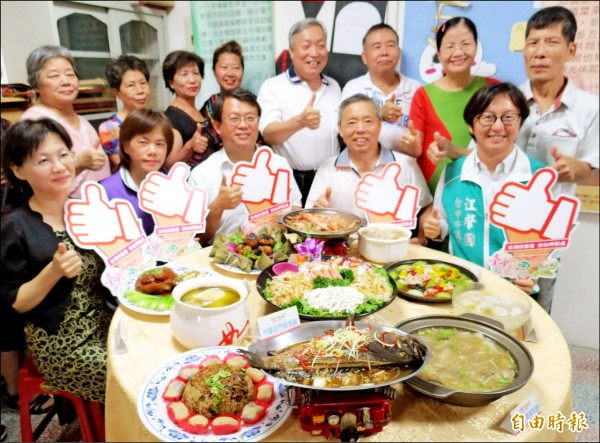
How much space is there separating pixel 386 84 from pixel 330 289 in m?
2.03

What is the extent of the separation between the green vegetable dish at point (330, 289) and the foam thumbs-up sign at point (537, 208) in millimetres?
765

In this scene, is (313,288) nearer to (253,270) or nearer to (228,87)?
(253,270)

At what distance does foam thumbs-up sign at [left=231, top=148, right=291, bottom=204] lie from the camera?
7.86 feet

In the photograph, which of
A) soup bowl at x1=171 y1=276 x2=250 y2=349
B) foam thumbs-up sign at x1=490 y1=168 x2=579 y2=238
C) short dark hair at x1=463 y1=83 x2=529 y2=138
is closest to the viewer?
soup bowl at x1=171 y1=276 x2=250 y2=349

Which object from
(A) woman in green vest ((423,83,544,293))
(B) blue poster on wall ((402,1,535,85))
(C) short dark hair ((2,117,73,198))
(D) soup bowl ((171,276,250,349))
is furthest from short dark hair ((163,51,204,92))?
(D) soup bowl ((171,276,250,349))

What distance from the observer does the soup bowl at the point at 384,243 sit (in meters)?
2.07

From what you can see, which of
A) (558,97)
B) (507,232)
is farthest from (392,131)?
(507,232)

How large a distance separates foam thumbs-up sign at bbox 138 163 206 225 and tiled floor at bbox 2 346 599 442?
4.97 feet

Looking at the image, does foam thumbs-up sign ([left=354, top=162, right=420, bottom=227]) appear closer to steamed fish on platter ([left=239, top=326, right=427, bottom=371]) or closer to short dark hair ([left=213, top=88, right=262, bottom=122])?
short dark hair ([left=213, top=88, right=262, bottom=122])

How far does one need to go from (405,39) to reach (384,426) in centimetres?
308

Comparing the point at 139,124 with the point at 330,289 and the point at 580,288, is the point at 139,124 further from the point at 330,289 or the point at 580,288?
the point at 580,288

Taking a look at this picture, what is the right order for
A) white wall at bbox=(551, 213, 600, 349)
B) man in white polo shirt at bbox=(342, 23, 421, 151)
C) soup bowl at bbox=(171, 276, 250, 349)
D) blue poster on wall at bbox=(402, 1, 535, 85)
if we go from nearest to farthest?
soup bowl at bbox=(171, 276, 250, 349) → man in white polo shirt at bbox=(342, 23, 421, 151) → blue poster on wall at bbox=(402, 1, 535, 85) → white wall at bbox=(551, 213, 600, 349)

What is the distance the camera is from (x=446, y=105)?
111 inches

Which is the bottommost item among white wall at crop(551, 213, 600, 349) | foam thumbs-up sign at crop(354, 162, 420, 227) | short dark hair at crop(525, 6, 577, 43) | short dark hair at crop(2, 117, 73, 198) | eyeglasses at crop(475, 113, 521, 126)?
white wall at crop(551, 213, 600, 349)
